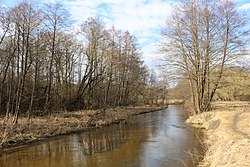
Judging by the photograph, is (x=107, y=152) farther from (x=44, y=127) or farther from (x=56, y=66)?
(x=56, y=66)

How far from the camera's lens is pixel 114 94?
143ft

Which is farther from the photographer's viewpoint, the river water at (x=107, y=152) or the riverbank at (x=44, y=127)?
the riverbank at (x=44, y=127)

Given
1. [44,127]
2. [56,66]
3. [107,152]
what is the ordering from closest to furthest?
[107,152]
[44,127]
[56,66]

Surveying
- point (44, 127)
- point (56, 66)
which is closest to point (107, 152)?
point (44, 127)

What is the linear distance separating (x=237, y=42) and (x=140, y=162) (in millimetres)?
18551

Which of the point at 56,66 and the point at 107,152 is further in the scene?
the point at 56,66

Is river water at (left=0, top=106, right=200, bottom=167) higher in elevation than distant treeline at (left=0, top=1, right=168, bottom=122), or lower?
lower

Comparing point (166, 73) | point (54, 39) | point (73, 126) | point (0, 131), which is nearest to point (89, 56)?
point (54, 39)

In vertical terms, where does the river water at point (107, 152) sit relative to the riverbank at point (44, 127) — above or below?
below

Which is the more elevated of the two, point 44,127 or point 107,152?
point 44,127

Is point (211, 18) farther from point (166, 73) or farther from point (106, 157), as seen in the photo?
point (106, 157)

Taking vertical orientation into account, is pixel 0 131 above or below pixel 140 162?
above

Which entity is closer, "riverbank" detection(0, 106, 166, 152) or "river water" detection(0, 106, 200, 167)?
"river water" detection(0, 106, 200, 167)

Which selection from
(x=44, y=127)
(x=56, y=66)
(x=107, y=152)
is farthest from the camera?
(x=56, y=66)
